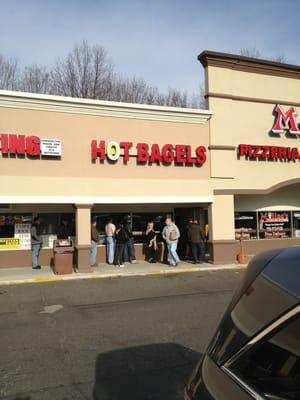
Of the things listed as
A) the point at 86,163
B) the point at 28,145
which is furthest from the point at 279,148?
the point at 28,145

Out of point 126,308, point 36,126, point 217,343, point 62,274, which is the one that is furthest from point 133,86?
point 217,343

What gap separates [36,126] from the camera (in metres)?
14.7

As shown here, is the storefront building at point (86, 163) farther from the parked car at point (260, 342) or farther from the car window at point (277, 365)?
the car window at point (277, 365)

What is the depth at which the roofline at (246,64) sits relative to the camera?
1670 cm

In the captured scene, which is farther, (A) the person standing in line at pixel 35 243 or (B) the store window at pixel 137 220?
(B) the store window at pixel 137 220

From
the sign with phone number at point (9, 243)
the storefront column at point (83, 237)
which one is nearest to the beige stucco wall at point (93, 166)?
the storefront column at point (83, 237)

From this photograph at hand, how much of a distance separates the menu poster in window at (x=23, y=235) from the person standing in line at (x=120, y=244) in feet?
10.2

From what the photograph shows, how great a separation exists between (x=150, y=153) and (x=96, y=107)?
2.47 m

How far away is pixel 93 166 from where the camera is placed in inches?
604

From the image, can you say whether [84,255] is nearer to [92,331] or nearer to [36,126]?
[36,126]

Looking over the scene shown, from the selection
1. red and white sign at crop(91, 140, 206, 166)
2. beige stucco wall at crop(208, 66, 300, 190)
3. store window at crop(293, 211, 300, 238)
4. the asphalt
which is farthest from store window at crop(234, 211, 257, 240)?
the asphalt

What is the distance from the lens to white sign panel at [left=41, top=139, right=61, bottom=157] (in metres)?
14.7

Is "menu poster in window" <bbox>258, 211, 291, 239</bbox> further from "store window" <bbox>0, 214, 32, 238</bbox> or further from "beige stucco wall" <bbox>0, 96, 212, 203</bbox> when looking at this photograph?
"store window" <bbox>0, 214, 32, 238</bbox>

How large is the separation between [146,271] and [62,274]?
2695mm
